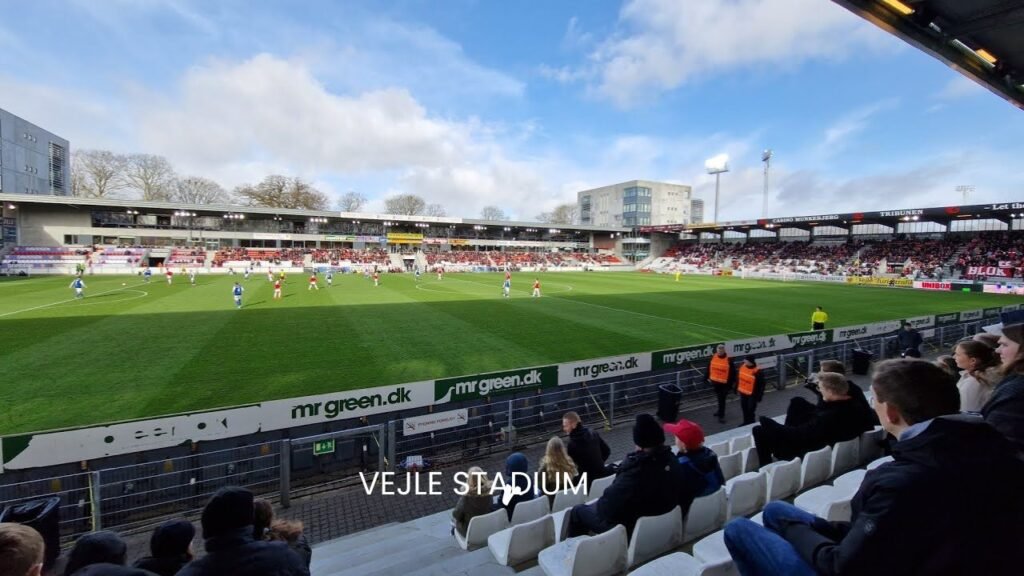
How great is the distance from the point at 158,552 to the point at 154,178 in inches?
3242

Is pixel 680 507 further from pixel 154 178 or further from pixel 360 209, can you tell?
pixel 360 209

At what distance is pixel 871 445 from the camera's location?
210 inches

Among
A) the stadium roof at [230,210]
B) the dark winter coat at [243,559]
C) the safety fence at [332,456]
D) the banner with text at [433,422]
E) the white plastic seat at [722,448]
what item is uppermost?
the stadium roof at [230,210]

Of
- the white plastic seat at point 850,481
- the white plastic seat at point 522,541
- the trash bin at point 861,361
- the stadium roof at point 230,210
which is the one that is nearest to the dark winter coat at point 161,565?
the white plastic seat at point 522,541

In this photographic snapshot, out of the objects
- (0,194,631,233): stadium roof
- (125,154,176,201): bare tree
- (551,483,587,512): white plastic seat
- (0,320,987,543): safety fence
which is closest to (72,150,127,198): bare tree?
(125,154,176,201): bare tree

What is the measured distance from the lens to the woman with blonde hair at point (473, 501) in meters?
4.57

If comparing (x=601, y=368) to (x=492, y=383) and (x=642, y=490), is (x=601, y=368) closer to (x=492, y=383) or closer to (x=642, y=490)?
(x=492, y=383)

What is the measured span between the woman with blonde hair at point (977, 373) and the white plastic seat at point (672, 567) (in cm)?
334

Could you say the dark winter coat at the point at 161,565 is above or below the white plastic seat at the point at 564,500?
above

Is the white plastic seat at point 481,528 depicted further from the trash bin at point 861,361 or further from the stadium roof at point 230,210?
the stadium roof at point 230,210

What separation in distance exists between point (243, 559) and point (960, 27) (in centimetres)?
975

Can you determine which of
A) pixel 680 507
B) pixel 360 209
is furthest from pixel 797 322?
pixel 360 209

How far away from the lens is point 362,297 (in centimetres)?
2819

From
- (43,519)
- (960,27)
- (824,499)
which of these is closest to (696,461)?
(824,499)
